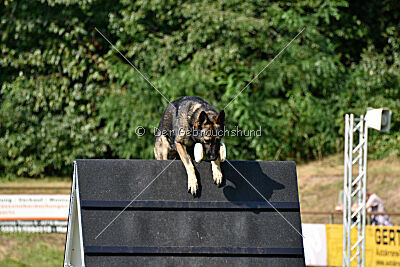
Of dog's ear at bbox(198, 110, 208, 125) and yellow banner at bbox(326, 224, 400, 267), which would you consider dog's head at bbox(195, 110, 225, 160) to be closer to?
dog's ear at bbox(198, 110, 208, 125)

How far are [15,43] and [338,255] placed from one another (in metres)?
10.9

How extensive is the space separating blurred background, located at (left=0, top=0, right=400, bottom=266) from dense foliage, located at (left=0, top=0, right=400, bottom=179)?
3 centimetres

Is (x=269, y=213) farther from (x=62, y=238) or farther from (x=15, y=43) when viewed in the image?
(x=15, y=43)

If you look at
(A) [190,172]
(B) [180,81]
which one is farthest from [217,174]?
(B) [180,81]

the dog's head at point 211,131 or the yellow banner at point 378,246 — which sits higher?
the dog's head at point 211,131

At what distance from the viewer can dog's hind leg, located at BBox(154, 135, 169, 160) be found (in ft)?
16.1

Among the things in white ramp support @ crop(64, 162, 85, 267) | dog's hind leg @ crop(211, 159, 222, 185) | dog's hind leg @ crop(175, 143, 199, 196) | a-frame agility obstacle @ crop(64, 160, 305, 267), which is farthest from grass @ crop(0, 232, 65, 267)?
dog's hind leg @ crop(211, 159, 222, 185)

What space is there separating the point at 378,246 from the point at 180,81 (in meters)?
6.77

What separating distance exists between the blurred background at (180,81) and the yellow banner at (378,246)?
13.6 feet


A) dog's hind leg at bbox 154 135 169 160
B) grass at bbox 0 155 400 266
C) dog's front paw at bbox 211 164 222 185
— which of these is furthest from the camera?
grass at bbox 0 155 400 266

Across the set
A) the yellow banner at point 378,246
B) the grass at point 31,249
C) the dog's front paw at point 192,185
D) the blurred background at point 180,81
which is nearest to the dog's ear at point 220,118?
the dog's front paw at point 192,185

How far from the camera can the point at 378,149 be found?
1464 cm

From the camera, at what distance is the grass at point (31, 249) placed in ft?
30.0

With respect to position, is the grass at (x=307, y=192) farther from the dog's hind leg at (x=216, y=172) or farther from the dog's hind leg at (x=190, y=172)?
the dog's hind leg at (x=216, y=172)
